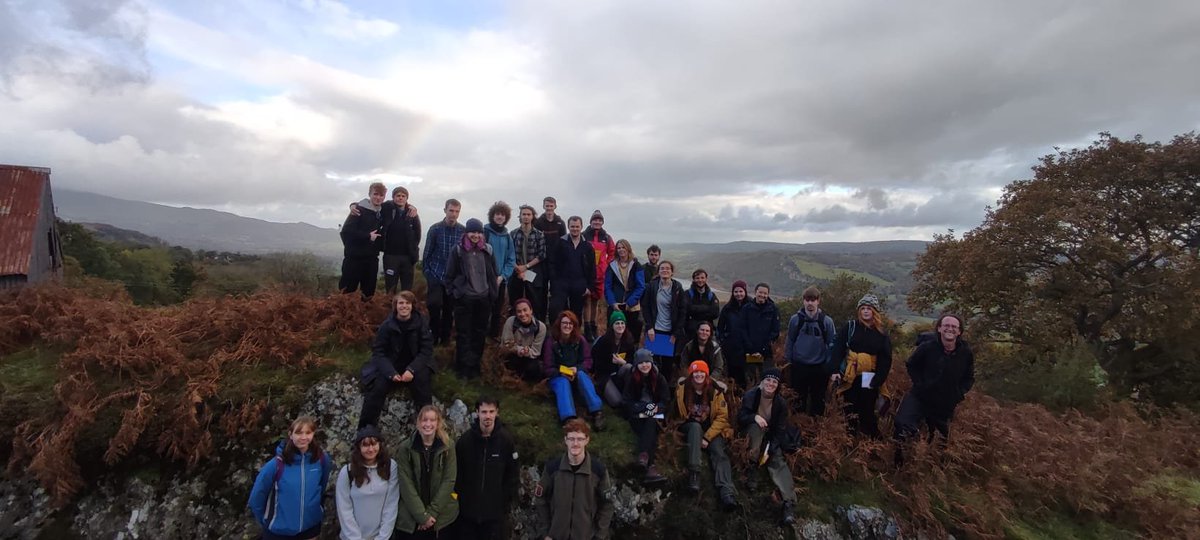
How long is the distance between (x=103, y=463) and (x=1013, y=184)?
28545 millimetres

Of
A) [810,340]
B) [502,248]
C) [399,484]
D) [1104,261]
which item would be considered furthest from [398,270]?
[1104,261]

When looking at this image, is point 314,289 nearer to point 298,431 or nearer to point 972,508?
point 298,431

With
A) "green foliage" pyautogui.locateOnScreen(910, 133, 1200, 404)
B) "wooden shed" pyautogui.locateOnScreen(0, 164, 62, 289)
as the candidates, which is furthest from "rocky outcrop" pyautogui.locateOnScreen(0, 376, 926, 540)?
"green foliage" pyautogui.locateOnScreen(910, 133, 1200, 404)

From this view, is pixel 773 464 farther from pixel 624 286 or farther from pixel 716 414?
pixel 624 286

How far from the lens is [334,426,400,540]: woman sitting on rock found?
4.91 m

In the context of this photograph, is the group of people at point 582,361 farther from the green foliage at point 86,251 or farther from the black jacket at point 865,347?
the green foliage at point 86,251

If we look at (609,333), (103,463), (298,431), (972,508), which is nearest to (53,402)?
(103,463)

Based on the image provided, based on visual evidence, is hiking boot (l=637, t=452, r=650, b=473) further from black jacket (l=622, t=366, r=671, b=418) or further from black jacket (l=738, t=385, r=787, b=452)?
black jacket (l=738, t=385, r=787, b=452)

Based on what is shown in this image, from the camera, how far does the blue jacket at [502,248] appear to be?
26.6 ft

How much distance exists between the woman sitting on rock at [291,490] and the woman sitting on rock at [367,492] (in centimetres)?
28

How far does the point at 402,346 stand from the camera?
667cm

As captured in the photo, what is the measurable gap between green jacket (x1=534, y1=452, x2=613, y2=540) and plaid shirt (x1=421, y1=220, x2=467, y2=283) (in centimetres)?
398

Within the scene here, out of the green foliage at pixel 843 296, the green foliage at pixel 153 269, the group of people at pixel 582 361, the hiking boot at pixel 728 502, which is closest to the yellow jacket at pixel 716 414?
the group of people at pixel 582 361

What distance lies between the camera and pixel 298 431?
4766 millimetres
